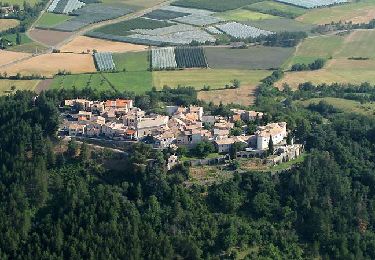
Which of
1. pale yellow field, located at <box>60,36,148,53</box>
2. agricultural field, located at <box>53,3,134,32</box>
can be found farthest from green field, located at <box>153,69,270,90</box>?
agricultural field, located at <box>53,3,134,32</box>

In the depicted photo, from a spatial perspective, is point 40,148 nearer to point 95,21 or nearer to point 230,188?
point 230,188

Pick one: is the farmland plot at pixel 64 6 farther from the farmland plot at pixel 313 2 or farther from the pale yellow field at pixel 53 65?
the farmland plot at pixel 313 2

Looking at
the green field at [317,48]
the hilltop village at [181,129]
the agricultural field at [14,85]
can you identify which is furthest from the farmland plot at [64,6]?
the hilltop village at [181,129]

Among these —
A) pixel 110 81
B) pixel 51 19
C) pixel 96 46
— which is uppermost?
pixel 51 19

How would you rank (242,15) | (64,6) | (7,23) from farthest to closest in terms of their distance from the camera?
A: (64,6)
(242,15)
(7,23)

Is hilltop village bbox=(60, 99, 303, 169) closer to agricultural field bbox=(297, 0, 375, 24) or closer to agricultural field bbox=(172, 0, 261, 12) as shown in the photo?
agricultural field bbox=(297, 0, 375, 24)

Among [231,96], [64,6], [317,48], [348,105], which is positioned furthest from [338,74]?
[64,6]

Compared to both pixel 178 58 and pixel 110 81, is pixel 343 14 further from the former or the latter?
pixel 110 81
